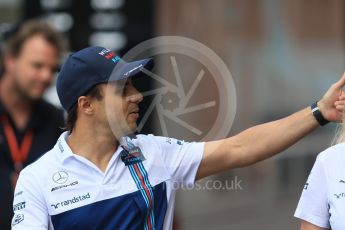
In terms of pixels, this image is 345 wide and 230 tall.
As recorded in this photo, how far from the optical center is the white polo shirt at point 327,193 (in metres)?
3.44

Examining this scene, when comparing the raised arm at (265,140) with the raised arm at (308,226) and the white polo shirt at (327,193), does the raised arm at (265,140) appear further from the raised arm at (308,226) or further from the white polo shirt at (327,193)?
the raised arm at (308,226)

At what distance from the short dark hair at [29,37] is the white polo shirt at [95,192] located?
1.50 metres

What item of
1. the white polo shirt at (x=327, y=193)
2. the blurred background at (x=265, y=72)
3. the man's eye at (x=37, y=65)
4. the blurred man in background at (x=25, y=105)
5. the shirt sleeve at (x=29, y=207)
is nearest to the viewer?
the white polo shirt at (x=327, y=193)

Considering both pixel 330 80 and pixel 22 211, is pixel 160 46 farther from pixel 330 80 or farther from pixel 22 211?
pixel 330 80

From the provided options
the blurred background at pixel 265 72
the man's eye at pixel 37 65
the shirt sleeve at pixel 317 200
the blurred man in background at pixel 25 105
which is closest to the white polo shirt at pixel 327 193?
the shirt sleeve at pixel 317 200

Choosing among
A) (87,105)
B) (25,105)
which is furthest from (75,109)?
(25,105)

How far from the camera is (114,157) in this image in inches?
148

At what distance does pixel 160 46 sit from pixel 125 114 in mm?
3531

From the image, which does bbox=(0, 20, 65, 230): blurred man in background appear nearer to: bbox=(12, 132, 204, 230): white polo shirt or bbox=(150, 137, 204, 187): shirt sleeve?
bbox=(12, 132, 204, 230): white polo shirt

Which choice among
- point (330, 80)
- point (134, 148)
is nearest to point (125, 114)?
point (134, 148)

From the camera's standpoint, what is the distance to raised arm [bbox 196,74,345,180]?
3709 mm

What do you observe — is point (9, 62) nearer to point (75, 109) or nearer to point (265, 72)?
point (75, 109)

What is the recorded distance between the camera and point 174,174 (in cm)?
382

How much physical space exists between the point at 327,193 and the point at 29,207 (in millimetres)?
1188
